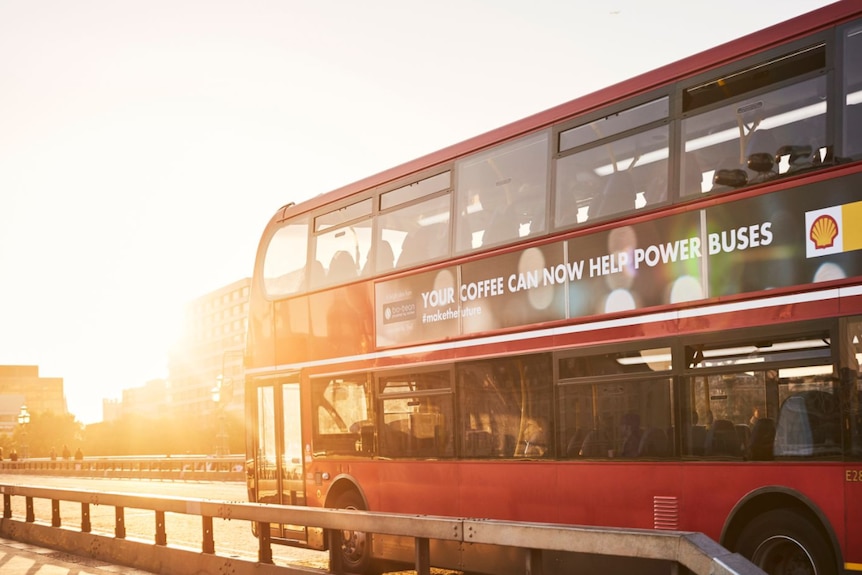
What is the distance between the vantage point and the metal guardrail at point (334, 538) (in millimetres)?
5469

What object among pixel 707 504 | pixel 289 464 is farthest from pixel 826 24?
pixel 289 464

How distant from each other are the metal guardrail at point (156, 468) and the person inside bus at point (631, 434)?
33987 millimetres

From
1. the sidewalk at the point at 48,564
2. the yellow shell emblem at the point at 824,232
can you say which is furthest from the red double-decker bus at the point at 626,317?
the sidewalk at the point at 48,564

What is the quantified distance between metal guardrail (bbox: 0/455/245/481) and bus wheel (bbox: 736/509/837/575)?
35134mm

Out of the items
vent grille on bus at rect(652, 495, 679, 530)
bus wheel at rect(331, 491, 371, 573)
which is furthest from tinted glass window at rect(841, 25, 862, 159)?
bus wheel at rect(331, 491, 371, 573)

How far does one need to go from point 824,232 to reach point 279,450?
8.73 m

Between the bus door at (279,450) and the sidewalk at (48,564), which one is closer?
the sidewalk at (48,564)

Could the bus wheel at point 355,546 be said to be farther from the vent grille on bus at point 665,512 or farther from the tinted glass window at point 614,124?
the tinted glass window at point 614,124

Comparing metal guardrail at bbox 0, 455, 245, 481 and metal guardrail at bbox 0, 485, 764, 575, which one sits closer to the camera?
metal guardrail at bbox 0, 485, 764, 575

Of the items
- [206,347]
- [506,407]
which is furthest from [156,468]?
[206,347]

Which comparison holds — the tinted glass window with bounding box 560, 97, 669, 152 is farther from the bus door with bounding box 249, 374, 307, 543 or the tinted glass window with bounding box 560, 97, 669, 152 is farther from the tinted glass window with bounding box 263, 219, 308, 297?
the bus door with bounding box 249, 374, 307, 543

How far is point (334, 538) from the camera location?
8766mm

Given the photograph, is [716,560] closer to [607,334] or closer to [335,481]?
[607,334]

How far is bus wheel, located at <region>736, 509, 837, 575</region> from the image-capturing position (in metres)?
7.54
